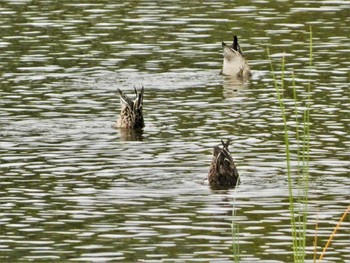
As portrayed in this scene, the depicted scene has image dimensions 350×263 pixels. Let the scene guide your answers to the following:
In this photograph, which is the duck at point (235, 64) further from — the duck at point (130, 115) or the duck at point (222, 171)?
the duck at point (222, 171)

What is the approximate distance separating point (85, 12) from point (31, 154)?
15.2m

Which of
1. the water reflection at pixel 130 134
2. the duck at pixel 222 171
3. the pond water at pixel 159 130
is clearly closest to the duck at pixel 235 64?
the pond water at pixel 159 130

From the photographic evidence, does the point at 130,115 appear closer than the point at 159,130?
No

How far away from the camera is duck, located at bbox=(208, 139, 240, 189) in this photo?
18438 millimetres

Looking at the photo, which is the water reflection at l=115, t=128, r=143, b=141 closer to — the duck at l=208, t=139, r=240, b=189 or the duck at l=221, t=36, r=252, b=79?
the duck at l=208, t=139, r=240, b=189

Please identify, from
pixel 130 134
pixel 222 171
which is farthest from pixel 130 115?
pixel 222 171

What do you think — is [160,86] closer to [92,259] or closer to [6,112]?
[6,112]

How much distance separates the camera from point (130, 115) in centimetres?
2306

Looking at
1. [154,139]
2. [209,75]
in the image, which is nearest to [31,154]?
[154,139]

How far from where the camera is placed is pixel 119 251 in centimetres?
1491

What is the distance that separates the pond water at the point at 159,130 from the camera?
15.7m

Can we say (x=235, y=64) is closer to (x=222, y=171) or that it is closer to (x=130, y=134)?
(x=130, y=134)

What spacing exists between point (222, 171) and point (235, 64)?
923 cm

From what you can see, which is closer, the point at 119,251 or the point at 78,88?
the point at 119,251
